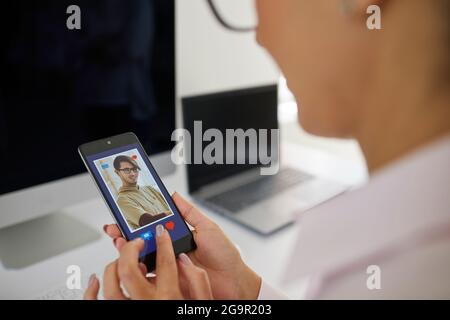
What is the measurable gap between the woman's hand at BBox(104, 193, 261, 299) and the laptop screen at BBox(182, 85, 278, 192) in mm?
242

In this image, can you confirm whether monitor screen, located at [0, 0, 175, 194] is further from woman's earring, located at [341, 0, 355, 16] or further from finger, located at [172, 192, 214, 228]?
woman's earring, located at [341, 0, 355, 16]

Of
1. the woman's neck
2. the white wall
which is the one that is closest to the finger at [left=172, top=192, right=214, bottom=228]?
the woman's neck

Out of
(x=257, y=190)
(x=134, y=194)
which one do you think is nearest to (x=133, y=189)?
(x=134, y=194)

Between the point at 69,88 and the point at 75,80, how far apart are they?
0.01 metres

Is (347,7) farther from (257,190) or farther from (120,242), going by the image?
(257,190)

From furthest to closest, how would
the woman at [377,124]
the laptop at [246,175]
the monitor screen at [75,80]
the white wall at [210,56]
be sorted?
the white wall at [210,56], the laptop at [246,175], the monitor screen at [75,80], the woman at [377,124]

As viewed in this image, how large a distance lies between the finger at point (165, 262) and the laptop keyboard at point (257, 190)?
0.25m

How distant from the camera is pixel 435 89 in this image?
28 centimetres

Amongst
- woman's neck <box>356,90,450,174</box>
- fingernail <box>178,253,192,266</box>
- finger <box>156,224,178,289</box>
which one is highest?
woman's neck <box>356,90,450,174</box>

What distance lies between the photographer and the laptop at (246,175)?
685 millimetres

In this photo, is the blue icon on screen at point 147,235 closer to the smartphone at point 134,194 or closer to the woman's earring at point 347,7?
the smartphone at point 134,194

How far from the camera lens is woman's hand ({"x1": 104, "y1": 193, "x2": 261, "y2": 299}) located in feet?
1.63

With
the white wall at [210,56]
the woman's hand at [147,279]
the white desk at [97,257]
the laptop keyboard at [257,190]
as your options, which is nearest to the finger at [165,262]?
the woman's hand at [147,279]

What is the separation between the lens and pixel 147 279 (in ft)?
1.38
